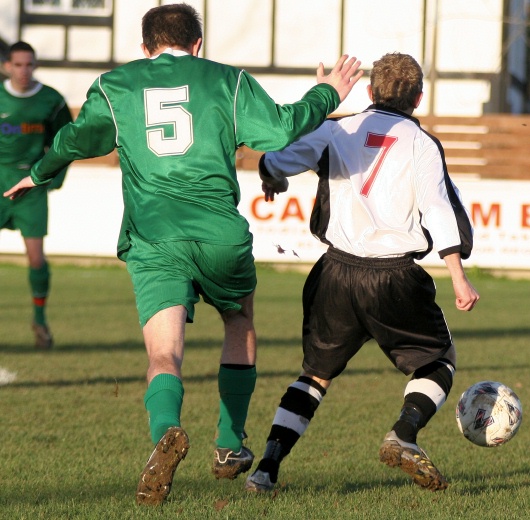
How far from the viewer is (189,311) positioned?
4.32 m

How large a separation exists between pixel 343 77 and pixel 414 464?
5.07 ft

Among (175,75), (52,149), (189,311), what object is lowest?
(189,311)

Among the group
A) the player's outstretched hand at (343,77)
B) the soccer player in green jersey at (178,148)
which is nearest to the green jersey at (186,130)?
the soccer player in green jersey at (178,148)

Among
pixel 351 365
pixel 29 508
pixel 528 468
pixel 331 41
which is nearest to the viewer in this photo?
pixel 29 508

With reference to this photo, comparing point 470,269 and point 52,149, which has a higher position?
point 52,149

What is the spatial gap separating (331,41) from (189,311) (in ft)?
64.2

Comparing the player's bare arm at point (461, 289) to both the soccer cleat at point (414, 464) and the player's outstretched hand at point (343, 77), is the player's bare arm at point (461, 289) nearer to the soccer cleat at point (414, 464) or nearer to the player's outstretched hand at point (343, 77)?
the soccer cleat at point (414, 464)

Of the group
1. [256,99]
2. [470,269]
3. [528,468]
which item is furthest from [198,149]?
[470,269]

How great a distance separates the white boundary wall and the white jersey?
39.2 feet

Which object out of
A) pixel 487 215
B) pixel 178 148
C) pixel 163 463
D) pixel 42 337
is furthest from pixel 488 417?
pixel 487 215

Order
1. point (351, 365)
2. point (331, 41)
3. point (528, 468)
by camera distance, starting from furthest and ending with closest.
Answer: point (331, 41), point (351, 365), point (528, 468)

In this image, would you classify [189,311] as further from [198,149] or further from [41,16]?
[41,16]

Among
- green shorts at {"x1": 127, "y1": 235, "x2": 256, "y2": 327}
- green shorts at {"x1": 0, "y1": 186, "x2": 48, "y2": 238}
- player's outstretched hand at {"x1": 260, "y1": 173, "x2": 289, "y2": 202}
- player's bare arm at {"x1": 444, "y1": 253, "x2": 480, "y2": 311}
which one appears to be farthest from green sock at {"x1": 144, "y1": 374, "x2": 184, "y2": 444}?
green shorts at {"x1": 0, "y1": 186, "x2": 48, "y2": 238}

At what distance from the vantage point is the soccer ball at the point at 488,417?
4.79 m
